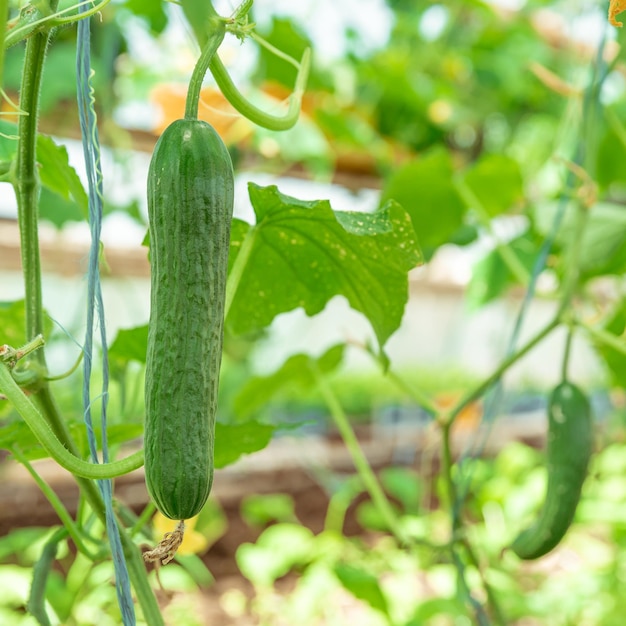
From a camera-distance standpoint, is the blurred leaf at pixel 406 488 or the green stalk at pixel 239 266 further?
the blurred leaf at pixel 406 488

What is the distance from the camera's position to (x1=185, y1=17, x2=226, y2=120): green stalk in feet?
1.13

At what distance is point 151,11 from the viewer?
4.28ft

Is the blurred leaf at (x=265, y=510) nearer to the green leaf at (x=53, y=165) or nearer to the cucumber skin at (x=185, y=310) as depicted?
the green leaf at (x=53, y=165)

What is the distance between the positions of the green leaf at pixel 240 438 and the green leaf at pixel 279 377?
12.4 inches

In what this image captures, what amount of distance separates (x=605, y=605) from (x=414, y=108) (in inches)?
45.7

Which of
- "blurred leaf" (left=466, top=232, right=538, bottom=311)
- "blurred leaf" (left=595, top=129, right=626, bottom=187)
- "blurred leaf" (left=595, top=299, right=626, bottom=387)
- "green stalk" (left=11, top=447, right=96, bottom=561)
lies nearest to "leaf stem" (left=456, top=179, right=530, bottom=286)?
"blurred leaf" (left=595, top=299, right=626, bottom=387)

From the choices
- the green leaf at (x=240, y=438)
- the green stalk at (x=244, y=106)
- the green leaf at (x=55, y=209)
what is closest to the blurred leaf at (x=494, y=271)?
the green leaf at (x=55, y=209)

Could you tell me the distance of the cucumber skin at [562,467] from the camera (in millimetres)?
685

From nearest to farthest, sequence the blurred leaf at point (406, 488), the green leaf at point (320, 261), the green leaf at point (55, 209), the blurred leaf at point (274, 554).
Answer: the green leaf at point (320, 261) < the green leaf at point (55, 209) < the blurred leaf at point (274, 554) < the blurred leaf at point (406, 488)

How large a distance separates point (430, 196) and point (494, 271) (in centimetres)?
33

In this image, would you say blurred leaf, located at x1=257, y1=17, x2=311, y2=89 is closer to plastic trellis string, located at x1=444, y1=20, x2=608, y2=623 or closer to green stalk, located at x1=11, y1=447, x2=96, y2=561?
plastic trellis string, located at x1=444, y1=20, x2=608, y2=623

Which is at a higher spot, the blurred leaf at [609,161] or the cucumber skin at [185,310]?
the blurred leaf at [609,161]

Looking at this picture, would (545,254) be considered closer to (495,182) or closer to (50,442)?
(495,182)

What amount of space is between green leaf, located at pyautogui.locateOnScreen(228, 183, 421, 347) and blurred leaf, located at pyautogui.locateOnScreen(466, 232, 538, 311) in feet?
2.51
